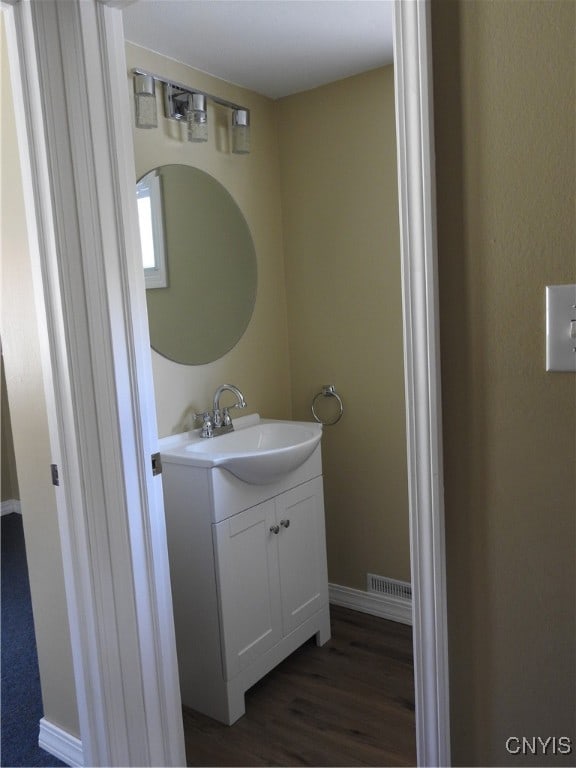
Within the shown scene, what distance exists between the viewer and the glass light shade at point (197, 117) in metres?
2.29

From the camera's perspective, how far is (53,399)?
1566 mm

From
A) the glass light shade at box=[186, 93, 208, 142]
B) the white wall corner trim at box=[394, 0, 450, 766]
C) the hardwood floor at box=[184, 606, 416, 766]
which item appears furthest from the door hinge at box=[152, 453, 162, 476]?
the glass light shade at box=[186, 93, 208, 142]

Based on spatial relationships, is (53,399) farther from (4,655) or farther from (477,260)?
(4,655)

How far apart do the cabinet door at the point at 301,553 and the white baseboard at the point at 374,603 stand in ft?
1.08

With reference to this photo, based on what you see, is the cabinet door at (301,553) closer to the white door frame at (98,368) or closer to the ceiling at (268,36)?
the white door frame at (98,368)

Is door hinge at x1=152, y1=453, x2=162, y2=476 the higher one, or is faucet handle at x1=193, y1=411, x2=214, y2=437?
door hinge at x1=152, y1=453, x2=162, y2=476

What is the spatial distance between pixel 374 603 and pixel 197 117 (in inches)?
83.0

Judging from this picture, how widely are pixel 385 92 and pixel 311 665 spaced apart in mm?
2220

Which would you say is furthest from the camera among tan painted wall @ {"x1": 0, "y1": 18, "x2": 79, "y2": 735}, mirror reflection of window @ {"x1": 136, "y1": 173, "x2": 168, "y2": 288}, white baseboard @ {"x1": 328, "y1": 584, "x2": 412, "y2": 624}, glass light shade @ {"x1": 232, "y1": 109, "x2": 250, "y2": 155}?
white baseboard @ {"x1": 328, "y1": 584, "x2": 412, "y2": 624}

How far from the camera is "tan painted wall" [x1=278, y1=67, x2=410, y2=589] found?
253cm

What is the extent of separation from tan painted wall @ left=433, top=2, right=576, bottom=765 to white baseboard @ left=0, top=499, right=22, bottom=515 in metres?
4.03

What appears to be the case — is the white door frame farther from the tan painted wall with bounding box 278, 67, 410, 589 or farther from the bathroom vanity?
the tan painted wall with bounding box 278, 67, 410, 589

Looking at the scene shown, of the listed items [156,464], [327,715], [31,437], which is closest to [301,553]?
[327,715]

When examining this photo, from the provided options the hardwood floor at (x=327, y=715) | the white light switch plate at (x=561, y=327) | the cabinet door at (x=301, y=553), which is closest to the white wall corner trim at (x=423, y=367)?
the white light switch plate at (x=561, y=327)
